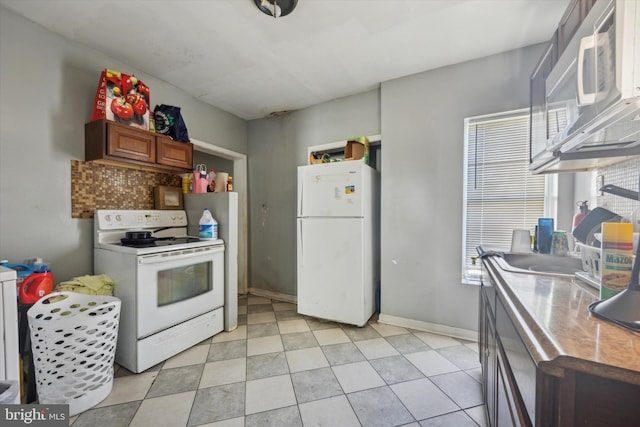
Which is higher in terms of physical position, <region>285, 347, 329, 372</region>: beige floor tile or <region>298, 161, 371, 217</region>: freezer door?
<region>298, 161, 371, 217</region>: freezer door

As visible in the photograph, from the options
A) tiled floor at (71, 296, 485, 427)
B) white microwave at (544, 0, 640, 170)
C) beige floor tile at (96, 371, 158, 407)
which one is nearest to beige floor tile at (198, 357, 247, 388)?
tiled floor at (71, 296, 485, 427)

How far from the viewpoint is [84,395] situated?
1.53 m

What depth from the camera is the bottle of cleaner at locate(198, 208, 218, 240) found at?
2.49m

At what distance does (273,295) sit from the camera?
3.63 meters

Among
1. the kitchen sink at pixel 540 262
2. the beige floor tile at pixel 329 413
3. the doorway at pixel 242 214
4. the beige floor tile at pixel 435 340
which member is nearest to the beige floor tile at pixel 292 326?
the beige floor tile at pixel 329 413

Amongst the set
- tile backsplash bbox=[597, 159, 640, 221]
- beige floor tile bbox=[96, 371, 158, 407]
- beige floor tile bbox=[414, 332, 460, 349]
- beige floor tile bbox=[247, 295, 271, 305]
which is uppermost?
tile backsplash bbox=[597, 159, 640, 221]

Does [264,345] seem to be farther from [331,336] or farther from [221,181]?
[221,181]

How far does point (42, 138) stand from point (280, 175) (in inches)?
89.2

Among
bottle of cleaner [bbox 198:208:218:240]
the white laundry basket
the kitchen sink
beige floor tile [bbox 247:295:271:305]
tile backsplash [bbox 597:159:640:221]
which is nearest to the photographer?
tile backsplash [bbox 597:159:640:221]

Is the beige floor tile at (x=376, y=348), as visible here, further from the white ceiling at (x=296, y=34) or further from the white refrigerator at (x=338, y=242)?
the white ceiling at (x=296, y=34)

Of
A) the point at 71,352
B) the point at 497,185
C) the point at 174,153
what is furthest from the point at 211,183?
the point at 497,185

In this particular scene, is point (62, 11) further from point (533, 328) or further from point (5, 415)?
point (533, 328)

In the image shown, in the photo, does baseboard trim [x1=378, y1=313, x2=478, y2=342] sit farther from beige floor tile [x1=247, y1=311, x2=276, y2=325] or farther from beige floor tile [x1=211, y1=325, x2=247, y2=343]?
beige floor tile [x1=211, y1=325, x2=247, y2=343]

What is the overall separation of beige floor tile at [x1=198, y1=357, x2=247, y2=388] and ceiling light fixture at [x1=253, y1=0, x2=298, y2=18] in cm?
256
